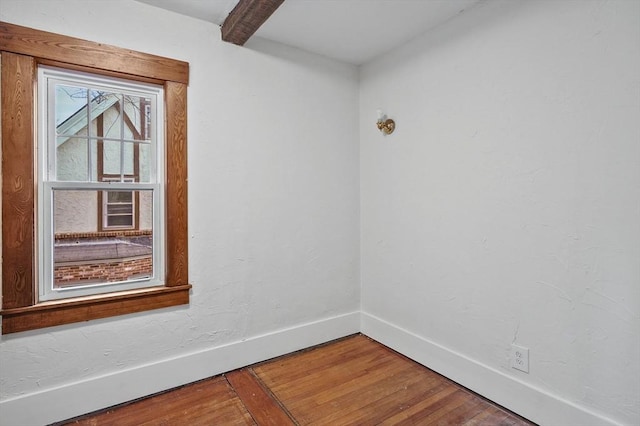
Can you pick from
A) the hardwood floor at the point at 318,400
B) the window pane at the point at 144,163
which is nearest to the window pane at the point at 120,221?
the window pane at the point at 144,163

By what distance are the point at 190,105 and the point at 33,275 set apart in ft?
4.26

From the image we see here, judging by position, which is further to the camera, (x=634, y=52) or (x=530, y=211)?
(x=530, y=211)

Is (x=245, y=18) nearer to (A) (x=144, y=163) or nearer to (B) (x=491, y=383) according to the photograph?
(A) (x=144, y=163)

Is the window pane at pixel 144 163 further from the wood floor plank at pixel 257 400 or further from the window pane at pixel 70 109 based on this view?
the wood floor plank at pixel 257 400

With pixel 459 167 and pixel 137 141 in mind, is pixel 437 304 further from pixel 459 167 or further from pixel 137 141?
pixel 137 141

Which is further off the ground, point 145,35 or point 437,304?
point 145,35

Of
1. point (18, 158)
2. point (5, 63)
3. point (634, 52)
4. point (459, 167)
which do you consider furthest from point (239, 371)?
point (634, 52)

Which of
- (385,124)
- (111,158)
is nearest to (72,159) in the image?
(111,158)

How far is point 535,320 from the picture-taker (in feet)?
5.72

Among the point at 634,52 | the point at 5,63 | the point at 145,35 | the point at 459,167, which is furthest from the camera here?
the point at 459,167

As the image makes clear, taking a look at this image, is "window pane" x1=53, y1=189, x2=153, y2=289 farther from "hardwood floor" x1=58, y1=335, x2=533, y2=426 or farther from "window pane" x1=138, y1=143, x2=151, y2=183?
"hardwood floor" x1=58, y1=335, x2=533, y2=426

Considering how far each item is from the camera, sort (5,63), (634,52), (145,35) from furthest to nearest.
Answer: (145,35), (5,63), (634,52)

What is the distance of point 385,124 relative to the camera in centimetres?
258

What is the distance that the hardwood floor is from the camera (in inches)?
68.9
